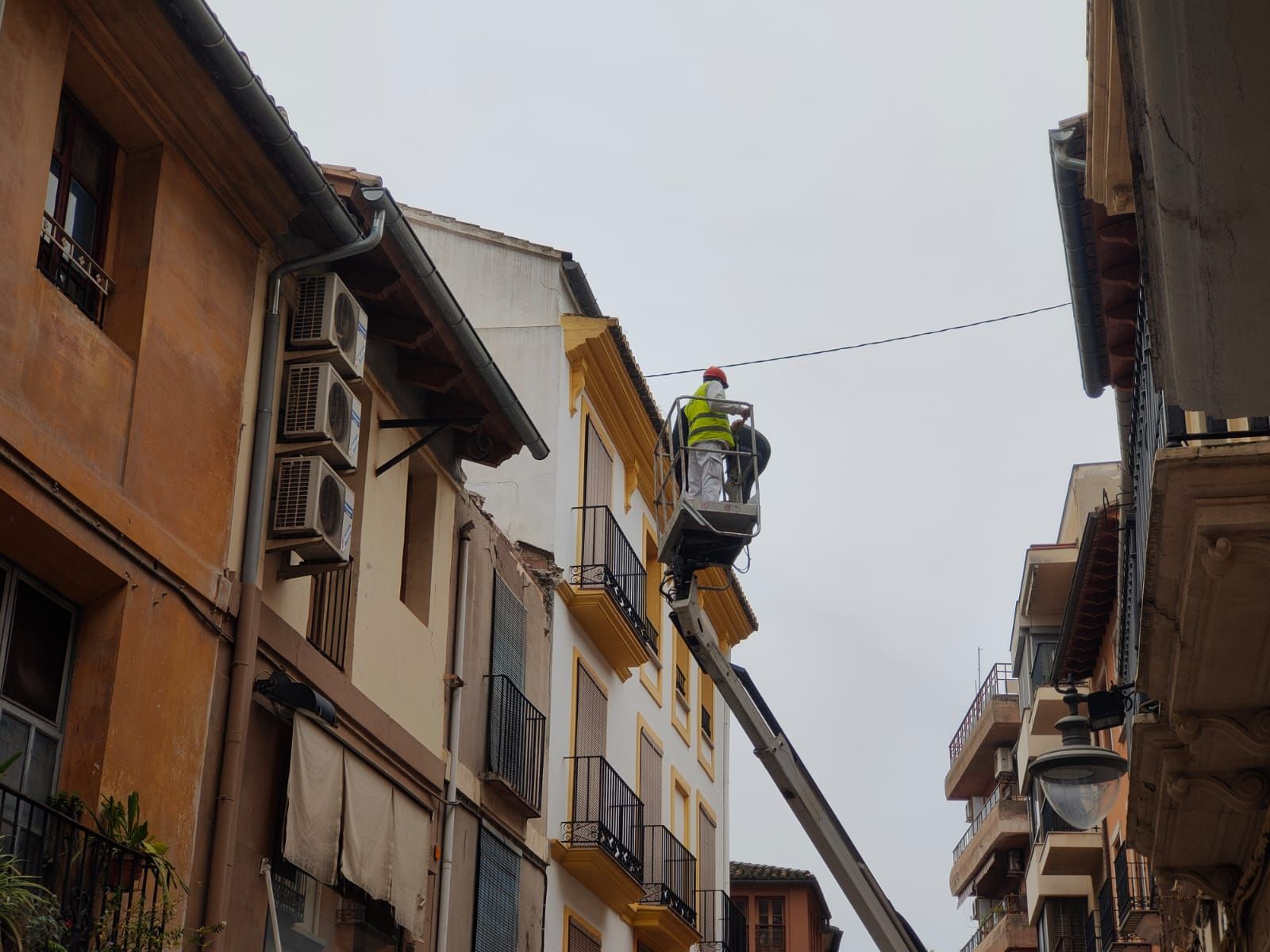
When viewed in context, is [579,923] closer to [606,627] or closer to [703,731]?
[606,627]

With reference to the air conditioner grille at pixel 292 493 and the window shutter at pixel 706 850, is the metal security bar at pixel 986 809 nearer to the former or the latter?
the window shutter at pixel 706 850

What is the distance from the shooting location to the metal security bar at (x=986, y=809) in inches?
1678

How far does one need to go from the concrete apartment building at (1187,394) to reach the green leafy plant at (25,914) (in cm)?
569

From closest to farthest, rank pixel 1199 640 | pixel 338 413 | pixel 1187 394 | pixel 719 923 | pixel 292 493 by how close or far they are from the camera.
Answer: pixel 1187 394 < pixel 1199 640 < pixel 292 493 < pixel 338 413 < pixel 719 923

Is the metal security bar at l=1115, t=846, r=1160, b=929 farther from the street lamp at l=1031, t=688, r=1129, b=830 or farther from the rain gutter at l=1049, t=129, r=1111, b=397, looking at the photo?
the street lamp at l=1031, t=688, r=1129, b=830

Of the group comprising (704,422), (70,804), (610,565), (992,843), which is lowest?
(70,804)

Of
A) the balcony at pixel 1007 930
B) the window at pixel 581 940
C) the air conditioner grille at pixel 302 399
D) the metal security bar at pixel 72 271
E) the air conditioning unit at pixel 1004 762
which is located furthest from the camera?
the air conditioning unit at pixel 1004 762

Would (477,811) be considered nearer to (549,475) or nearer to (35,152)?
(549,475)

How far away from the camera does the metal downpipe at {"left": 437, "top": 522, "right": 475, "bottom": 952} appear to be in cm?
1510

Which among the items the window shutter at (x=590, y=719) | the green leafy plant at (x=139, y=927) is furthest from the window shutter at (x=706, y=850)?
the green leafy plant at (x=139, y=927)

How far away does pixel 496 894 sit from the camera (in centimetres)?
1678

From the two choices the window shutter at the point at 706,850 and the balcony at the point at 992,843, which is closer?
the window shutter at the point at 706,850

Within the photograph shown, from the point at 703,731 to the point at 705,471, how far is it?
14.9 metres

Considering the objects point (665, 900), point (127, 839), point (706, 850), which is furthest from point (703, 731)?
point (127, 839)
